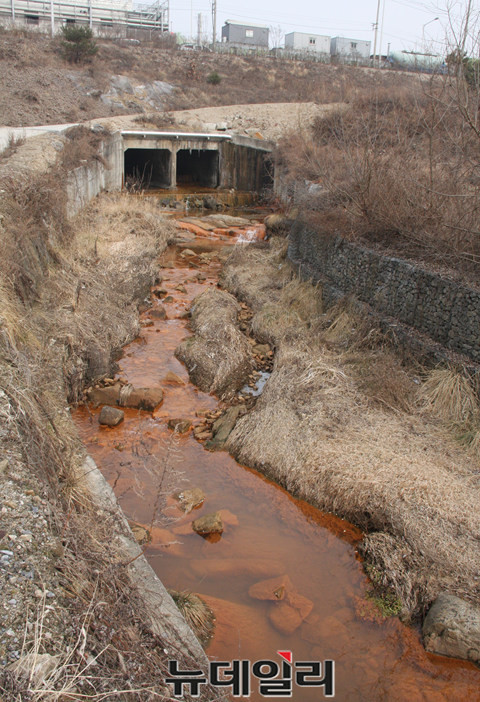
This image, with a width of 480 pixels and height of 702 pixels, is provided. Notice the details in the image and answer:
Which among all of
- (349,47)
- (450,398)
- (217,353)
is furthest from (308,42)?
(450,398)

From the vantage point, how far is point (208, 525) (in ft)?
21.7

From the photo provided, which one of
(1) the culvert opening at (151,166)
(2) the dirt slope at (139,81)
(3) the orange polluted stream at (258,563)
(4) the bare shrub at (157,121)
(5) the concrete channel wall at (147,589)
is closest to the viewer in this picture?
(5) the concrete channel wall at (147,589)

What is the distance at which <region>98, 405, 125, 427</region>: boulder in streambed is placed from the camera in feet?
28.0

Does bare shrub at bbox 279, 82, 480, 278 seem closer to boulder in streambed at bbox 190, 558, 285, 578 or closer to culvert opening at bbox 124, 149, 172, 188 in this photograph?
boulder in streambed at bbox 190, 558, 285, 578

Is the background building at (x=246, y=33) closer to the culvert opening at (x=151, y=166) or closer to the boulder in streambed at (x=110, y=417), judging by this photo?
the culvert opening at (x=151, y=166)

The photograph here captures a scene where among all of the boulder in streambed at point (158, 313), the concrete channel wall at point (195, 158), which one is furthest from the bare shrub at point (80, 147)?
the boulder in streambed at point (158, 313)

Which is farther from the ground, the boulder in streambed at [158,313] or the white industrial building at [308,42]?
the white industrial building at [308,42]

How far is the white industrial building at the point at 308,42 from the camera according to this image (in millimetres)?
58844

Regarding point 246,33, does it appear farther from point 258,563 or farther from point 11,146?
point 258,563

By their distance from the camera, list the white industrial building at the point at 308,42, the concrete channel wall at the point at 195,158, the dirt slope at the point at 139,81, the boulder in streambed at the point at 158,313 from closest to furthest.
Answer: the boulder in streambed at the point at 158,313 < the concrete channel wall at the point at 195,158 < the dirt slope at the point at 139,81 < the white industrial building at the point at 308,42

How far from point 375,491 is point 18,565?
4.24 metres

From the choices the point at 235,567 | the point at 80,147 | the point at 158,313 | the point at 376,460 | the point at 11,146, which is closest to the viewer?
the point at 235,567

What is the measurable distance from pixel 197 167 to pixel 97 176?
492 inches

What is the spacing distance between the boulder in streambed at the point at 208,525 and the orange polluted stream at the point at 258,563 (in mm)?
79
